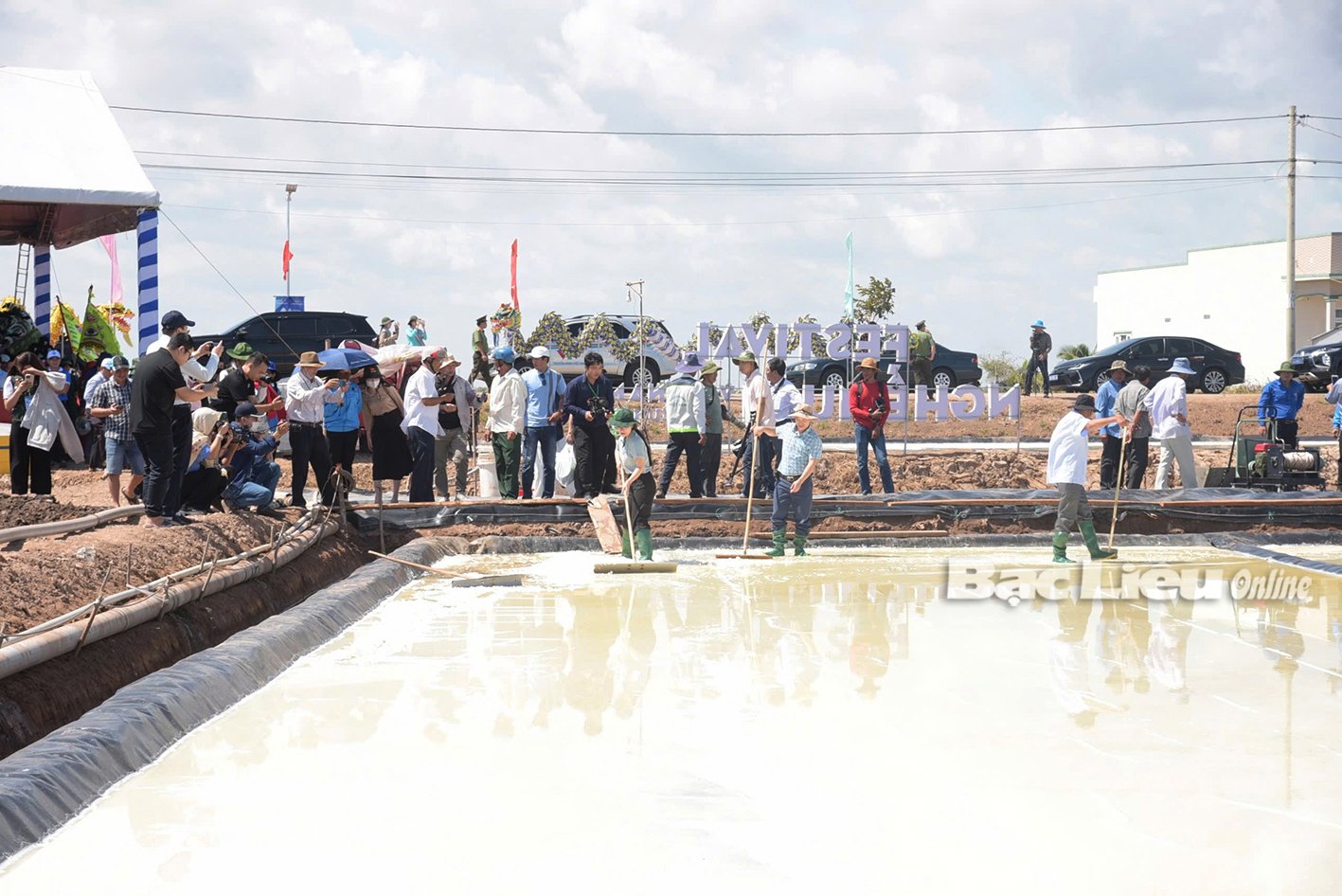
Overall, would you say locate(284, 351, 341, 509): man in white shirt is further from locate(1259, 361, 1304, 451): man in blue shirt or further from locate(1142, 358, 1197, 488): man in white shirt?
locate(1259, 361, 1304, 451): man in blue shirt

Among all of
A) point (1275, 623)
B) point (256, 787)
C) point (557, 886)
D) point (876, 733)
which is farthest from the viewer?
point (1275, 623)

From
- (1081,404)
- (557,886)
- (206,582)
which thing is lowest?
(557,886)

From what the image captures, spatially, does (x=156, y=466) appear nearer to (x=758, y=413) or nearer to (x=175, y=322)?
(x=175, y=322)

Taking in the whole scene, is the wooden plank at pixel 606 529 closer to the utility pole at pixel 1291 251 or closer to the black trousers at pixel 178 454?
the black trousers at pixel 178 454

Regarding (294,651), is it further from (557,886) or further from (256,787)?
(557,886)

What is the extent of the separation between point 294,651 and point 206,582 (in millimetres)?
881

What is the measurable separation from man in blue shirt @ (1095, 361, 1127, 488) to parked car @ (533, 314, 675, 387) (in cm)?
977

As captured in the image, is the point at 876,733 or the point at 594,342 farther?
the point at 594,342

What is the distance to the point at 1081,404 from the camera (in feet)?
38.8

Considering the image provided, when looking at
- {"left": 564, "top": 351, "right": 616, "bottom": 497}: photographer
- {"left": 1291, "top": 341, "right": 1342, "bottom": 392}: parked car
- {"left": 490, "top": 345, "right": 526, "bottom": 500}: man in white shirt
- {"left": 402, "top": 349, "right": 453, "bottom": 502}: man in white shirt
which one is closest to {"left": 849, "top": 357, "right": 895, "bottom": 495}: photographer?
{"left": 564, "top": 351, "right": 616, "bottom": 497}: photographer

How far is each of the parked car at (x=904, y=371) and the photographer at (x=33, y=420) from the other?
1521cm

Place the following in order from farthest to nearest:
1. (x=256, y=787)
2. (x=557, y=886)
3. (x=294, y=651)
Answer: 1. (x=294, y=651)
2. (x=256, y=787)
3. (x=557, y=886)

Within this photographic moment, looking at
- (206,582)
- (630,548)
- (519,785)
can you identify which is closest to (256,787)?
(519,785)

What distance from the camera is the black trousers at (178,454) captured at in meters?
9.95
